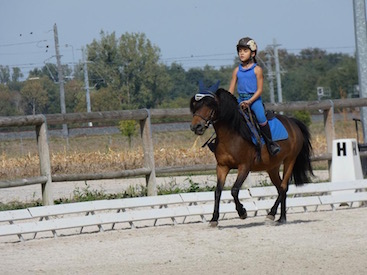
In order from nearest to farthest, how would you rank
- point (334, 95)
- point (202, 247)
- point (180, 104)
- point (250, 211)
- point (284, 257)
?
point (284, 257), point (202, 247), point (250, 211), point (180, 104), point (334, 95)

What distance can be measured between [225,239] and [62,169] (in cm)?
462

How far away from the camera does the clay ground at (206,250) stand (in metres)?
7.75

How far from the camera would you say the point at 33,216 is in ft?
35.1

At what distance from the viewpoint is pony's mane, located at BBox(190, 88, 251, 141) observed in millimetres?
10078

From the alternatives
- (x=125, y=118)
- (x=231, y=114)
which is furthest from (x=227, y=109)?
(x=125, y=118)

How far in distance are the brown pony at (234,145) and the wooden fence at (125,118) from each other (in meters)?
2.50

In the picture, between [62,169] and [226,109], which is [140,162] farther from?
[226,109]

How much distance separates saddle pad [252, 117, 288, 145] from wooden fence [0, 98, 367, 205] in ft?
9.37

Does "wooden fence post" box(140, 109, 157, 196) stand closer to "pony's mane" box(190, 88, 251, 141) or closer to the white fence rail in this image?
the white fence rail

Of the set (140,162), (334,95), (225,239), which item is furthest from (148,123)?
(334,95)

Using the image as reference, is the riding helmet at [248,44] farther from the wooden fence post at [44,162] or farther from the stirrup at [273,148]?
the wooden fence post at [44,162]

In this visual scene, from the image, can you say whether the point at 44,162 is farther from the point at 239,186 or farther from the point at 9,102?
the point at 9,102

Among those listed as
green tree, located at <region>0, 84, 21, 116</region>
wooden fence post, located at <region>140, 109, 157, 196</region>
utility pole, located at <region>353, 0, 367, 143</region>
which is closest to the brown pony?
wooden fence post, located at <region>140, 109, 157, 196</region>

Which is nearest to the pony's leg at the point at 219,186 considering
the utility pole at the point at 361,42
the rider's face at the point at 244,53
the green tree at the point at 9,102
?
the rider's face at the point at 244,53
